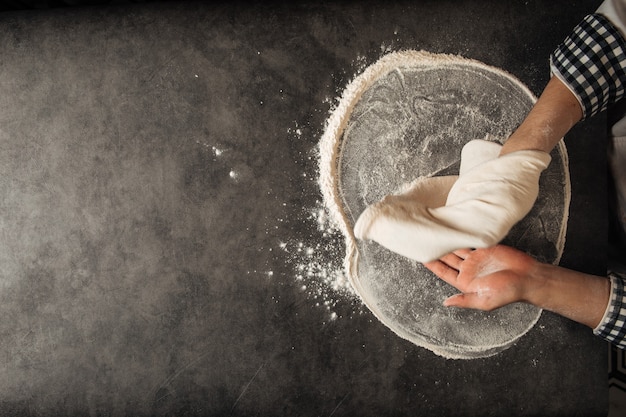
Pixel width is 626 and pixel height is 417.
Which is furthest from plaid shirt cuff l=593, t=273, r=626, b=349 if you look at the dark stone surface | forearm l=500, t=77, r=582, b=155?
forearm l=500, t=77, r=582, b=155

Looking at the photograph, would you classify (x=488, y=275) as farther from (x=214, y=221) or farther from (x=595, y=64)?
(x=214, y=221)

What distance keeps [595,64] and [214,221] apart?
0.81 meters

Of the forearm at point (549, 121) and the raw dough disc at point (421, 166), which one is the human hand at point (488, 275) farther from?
the forearm at point (549, 121)

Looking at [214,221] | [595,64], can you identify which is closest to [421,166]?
[595,64]

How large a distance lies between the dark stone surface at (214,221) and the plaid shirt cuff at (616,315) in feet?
0.45

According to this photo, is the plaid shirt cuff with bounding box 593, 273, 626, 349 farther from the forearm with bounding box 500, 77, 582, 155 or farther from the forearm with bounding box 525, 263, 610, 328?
the forearm with bounding box 500, 77, 582, 155

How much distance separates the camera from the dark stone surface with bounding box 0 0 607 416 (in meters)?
1.00

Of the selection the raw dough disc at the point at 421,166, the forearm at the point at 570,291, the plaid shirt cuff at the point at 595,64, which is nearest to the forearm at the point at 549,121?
the plaid shirt cuff at the point at 595,64

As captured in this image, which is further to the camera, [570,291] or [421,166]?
[421,166]

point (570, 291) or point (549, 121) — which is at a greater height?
point (549, 121)

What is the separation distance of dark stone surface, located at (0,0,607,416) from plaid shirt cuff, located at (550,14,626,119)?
6.0 inches

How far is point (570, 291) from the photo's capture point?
0.88 meters

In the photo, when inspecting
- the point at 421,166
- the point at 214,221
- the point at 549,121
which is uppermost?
the point at 549,121

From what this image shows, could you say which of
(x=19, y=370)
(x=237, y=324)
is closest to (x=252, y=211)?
(x=237, y=324)
